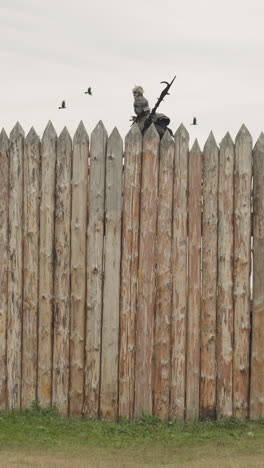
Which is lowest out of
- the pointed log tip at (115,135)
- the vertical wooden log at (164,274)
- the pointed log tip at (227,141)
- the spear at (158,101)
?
the vertical wooden log at (164,274)

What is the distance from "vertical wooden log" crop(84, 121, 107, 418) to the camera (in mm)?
9031

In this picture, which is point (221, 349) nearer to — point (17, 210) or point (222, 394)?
point (222, 394)

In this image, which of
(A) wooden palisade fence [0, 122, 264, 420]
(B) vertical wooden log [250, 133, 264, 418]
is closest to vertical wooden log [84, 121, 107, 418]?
(A) wooden palisade fence [0, 122, 264, 420]

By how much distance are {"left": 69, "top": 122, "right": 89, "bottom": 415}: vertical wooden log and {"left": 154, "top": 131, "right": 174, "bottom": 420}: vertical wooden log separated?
29.2 inches

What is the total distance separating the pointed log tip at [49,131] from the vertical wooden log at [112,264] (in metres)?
0.58

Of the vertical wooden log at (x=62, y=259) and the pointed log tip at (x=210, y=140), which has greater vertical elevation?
the pointed log tip at (x=210, y=140)

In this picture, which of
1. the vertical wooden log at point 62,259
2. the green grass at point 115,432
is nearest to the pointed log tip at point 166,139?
the vertical wooden log at point 62,259

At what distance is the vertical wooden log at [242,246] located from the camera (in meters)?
9.02

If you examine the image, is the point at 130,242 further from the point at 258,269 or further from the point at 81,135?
the point at 258,269

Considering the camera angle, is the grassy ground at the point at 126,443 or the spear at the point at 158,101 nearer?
the grassy ground at the point at 126,443

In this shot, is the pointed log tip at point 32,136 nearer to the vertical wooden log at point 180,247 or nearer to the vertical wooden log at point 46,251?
the vertical wooden log at point 46,251

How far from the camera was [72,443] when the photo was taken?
27.3ft

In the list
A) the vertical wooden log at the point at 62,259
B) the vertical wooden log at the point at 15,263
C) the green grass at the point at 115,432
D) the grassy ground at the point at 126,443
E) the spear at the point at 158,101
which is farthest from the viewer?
the spear at the point at 158,101

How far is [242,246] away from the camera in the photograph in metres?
9.03
